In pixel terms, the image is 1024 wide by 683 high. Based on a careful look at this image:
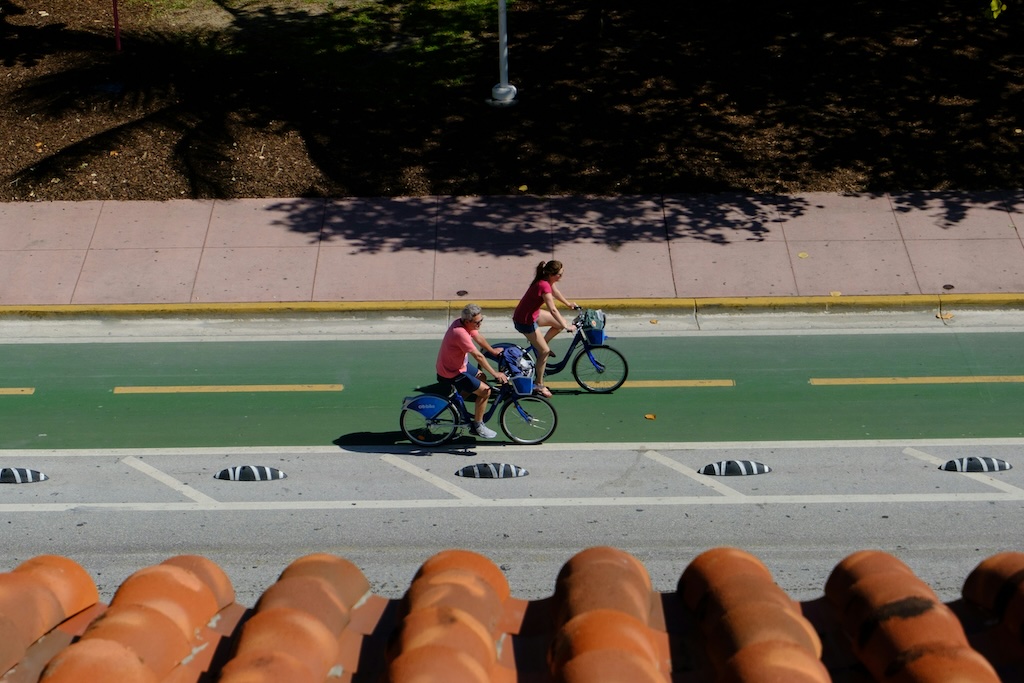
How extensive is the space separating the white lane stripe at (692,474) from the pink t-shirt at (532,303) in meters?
1.74

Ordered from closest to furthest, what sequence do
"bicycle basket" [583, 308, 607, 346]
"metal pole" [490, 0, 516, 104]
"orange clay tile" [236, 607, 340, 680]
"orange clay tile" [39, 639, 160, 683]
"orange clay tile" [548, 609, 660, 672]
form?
1. "orange clay tile" [39, 639, 160, 683]
2. "orange clay tile" [548, 609, 660, 672]
3. "orange clay tile" [236, 607, 340, 680]
4. "bicycle basket" [583, 308, 607, 346]
5. "metal pole" [490, 0, 516, 104]

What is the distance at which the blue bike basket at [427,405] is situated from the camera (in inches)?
434

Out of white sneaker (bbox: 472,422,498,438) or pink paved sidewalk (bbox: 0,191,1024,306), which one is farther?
pink paved sidewalk (bbox: 0,191,1024,306)

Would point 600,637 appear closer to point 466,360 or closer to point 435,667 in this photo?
point 435,667

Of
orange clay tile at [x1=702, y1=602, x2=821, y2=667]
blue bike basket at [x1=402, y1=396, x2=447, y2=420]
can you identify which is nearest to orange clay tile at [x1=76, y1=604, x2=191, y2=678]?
orange clay tile at [x1=702, y1=602, x2=821, y2=667]

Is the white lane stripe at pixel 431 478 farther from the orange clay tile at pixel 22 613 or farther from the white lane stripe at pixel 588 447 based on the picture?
the orange clay tile at pixel 22 613

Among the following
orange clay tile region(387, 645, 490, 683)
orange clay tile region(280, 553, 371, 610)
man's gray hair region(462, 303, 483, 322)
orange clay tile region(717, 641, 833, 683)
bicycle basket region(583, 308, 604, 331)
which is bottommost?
bicycle basket region(583, 308, 604, 331)

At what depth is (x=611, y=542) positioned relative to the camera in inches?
375

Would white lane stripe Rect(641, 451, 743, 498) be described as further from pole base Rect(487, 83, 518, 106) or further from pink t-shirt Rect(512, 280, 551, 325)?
pole base Rect(487, 83, 518, 106)

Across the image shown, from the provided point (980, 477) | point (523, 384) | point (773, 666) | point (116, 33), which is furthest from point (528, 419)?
point (116, 33)

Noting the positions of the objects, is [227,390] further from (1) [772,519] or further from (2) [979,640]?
(2) [979,640]

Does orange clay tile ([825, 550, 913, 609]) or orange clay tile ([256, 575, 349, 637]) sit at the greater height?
orange clay tile ([825, 550, 913, 609])

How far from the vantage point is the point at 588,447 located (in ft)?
36.9

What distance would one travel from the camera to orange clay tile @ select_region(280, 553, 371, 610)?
5680 millimetres
